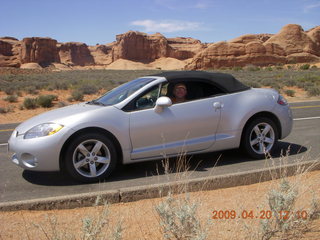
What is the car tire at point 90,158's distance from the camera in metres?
5.02

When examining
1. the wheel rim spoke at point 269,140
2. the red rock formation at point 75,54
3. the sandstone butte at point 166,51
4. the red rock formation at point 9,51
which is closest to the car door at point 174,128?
the wheel rim spoke at point 269,140

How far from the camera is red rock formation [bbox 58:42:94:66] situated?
13688 cm

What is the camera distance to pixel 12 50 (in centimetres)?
12325

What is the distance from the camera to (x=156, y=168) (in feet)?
19.3

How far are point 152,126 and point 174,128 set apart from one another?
350 millimetres

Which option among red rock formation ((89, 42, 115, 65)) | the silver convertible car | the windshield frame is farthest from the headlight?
red rock formation ((89, 42, 115, 65))

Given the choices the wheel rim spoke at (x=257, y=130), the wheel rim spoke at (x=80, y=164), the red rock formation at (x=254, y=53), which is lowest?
the wheel rim spoke at (x=80, y=164)

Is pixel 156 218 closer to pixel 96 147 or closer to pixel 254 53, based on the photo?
pixel 96 147

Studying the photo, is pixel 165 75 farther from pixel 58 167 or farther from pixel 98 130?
pixel 58 167

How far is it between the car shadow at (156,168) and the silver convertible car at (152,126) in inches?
11.0

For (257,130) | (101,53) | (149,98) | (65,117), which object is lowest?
(257,130)

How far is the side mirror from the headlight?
4.58 ft

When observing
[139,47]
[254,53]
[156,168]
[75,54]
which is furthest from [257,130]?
[75,54]

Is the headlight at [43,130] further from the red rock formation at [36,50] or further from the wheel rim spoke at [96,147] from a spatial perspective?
the red rock formation at [36,50]
